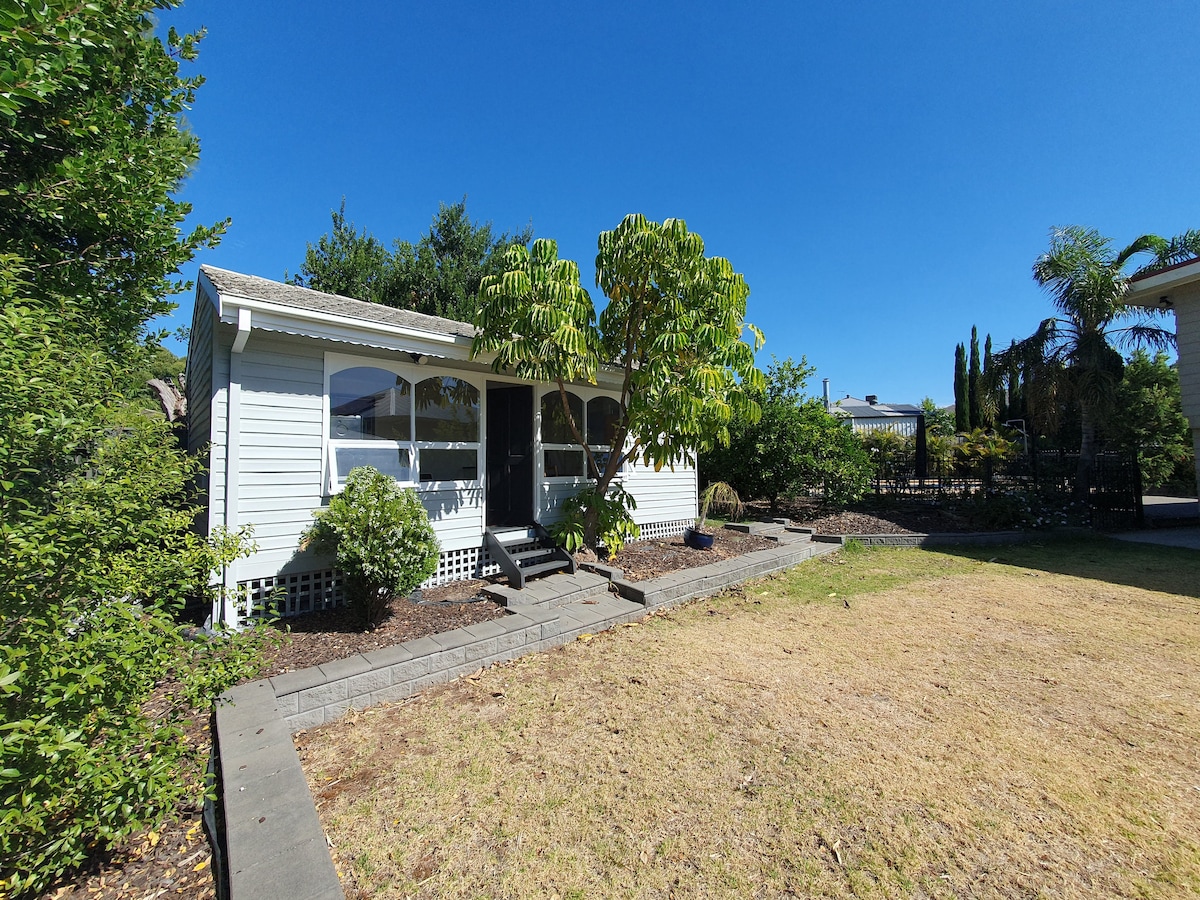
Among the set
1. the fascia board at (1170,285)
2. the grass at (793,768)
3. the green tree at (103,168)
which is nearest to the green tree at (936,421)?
the fascia board at (1170,285)

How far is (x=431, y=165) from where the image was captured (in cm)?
1488

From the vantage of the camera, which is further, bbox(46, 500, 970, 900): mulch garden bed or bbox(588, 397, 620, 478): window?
bbox(588, 397, 620, 478): window

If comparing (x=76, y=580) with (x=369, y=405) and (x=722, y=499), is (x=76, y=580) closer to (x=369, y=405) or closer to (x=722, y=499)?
(x=369, y=405)

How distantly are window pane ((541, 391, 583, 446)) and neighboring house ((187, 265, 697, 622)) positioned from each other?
3 centimetres

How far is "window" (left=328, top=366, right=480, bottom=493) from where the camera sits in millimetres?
5391

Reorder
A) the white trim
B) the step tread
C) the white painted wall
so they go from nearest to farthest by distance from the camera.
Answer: the white trim < the white painted wall < the step tread

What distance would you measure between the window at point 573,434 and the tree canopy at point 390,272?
11402mm

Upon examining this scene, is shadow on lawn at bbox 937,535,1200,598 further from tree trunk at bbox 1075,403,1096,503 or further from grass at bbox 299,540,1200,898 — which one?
grass at bbox 299,540,1200,898

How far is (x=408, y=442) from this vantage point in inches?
232

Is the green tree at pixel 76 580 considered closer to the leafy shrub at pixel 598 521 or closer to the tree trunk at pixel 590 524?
the leafy shrub at pixel 598 521

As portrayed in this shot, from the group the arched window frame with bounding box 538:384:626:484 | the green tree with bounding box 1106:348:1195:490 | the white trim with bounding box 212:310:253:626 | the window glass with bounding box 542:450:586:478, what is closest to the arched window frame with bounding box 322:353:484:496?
the white trim with bounding box 212:310:253:626

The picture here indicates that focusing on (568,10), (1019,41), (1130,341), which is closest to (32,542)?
(568,10)

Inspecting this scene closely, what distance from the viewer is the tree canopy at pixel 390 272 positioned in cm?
1814

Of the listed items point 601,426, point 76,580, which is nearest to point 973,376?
point 601,426
